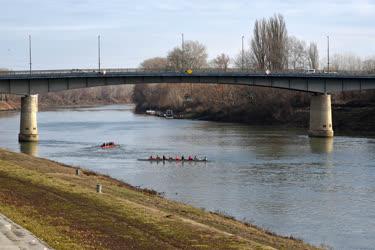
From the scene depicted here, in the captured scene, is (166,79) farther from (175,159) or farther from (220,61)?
(220,61)

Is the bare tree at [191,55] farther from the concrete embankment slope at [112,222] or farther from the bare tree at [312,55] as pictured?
the concrete embankment slope at [112,222]

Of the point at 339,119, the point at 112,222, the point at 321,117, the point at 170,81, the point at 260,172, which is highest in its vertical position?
the point at 170,81

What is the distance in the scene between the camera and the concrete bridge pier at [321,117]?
92.4 metres

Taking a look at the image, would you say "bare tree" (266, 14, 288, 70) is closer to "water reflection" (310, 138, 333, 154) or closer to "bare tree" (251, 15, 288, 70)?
"bare tree" (251, 15, 288, 70)

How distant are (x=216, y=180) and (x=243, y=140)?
3911 centimetres

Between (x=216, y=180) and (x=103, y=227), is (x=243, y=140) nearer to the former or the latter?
(x=216, y=180)

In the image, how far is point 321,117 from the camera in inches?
3696

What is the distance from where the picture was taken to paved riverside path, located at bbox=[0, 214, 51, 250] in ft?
52.1

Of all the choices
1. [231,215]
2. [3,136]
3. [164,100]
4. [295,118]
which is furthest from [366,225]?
[164,100]

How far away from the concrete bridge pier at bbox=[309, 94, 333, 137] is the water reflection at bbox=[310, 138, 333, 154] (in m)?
3.41

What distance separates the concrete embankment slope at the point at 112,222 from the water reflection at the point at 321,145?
42.5 metres

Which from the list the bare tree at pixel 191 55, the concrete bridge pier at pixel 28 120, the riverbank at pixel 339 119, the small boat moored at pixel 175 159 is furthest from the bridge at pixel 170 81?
the bare tree at pixel 191 55

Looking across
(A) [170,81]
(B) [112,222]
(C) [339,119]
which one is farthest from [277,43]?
(B) [112,222]

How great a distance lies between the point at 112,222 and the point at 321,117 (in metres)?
74.7
